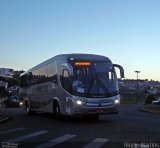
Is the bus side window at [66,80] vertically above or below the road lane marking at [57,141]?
above

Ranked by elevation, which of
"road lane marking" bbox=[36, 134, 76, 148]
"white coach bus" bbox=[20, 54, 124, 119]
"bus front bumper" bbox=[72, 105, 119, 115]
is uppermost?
"white coach bus" bbox=[20, 54, 124, 119]

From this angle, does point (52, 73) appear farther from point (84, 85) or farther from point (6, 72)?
point (6, 72)

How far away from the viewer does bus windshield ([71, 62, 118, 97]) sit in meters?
22.2

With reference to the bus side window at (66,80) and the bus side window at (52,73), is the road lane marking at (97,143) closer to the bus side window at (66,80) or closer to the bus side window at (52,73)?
the bus side window at (66,80)

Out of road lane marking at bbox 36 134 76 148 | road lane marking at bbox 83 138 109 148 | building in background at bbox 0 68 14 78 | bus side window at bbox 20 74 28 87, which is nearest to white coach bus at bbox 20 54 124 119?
road lane marking at bbox 36 134 76 148

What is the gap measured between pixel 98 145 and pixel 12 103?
250 ft

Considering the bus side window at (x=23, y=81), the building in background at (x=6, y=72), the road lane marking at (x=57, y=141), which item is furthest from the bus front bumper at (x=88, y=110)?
the building in background at (x=6, y=72)

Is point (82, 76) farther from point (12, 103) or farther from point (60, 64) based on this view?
point (12, 103)

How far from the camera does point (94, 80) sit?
22.5 m

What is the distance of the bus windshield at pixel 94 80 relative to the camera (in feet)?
72.9

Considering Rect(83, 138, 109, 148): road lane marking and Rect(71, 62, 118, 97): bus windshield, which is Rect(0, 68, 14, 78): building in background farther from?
Rect(83, 138, 109, 148): road lane marking

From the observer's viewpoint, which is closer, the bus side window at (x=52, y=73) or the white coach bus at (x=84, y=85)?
the white coach bus at (x=84, y=85)

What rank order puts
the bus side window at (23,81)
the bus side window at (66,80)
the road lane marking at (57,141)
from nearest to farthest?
the road lane marking at (57,141) < the bus side window at (66,80) < the bus side window at (23,81)

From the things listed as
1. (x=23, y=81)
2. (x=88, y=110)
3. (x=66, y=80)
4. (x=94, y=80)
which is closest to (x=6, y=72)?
(x=23, y=81)
